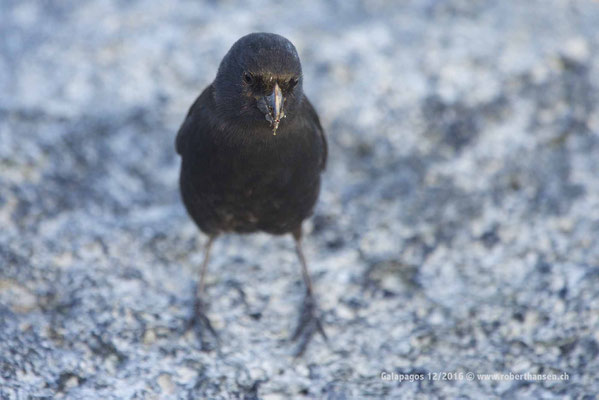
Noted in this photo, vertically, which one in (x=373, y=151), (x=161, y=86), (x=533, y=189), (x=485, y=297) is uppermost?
(x=161, y=86)

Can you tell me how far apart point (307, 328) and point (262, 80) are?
147 cm

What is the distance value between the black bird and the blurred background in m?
A: 0.34

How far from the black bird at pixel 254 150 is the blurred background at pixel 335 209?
337 mm

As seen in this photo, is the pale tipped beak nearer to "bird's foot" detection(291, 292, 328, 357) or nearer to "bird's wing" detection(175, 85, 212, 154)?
"bird's wing" detection(175, 85, 212, 154)

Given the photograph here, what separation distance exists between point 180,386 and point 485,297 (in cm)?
183

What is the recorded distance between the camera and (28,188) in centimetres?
460

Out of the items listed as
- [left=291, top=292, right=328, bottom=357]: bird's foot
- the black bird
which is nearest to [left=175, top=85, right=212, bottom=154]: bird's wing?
the black bird

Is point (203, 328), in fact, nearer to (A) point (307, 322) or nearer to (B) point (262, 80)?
(A) point (307, 322)

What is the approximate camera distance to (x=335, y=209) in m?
4.79

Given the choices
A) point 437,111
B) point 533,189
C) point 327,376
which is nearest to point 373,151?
point 437,111

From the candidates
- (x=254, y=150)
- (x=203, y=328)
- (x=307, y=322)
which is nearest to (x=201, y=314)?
(x=203, y=328)

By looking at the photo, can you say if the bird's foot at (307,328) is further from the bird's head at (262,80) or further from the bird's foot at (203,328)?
the bird's head at (262,80)

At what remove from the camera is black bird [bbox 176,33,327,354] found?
3334mm

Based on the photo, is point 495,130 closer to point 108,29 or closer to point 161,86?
point 161,86
